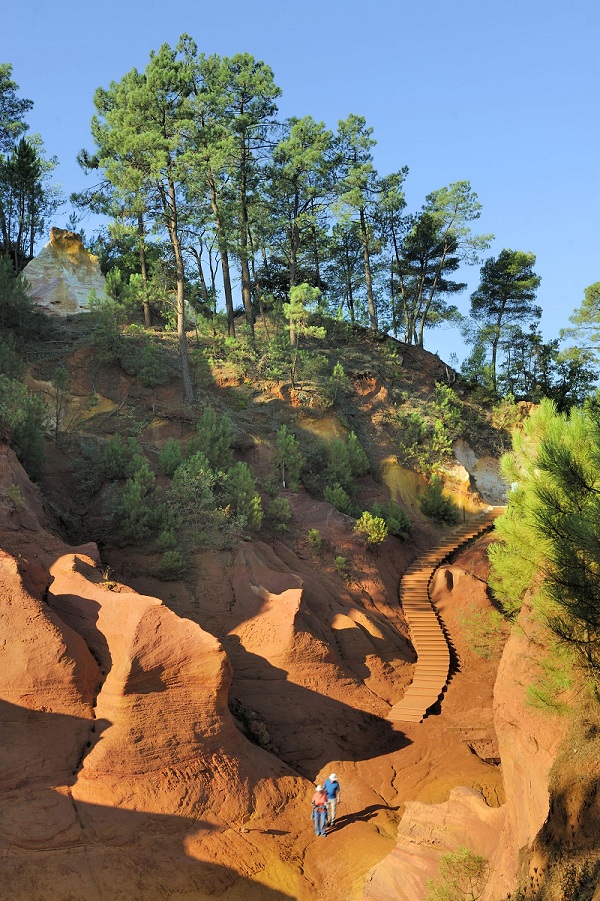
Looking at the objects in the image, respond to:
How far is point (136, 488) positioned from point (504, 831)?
12.6 metres

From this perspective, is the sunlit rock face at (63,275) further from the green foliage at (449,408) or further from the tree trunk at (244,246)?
the green foliage at (449,408)

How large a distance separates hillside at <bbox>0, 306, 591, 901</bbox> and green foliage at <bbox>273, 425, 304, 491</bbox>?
0.69ft

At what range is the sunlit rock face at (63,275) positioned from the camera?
33.6 metres

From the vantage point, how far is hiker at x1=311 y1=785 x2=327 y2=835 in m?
13.9

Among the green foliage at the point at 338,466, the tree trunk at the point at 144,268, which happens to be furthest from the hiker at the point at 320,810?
the tree trunk at the point at 144,268

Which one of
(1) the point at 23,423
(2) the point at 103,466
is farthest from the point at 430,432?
(1) the point at 23,423

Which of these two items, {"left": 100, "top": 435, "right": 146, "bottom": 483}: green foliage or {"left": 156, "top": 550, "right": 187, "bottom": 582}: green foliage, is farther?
{"left": 100, "top": 435, "right": 146, "bottom": 483}: green foliage

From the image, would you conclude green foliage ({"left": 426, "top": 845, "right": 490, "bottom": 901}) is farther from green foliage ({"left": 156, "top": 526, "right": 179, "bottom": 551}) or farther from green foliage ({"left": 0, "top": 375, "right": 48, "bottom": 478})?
green foliage ({"left": 0, "top": 375, "right": 48, "bottom": 478})

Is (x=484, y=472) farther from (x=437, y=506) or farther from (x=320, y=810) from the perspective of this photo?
(x=320, y=810)

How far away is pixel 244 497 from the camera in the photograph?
22.5 meters

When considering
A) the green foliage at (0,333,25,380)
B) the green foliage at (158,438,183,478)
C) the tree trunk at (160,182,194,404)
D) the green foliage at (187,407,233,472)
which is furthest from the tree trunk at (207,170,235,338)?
the green foliage at (158,438,183,478)

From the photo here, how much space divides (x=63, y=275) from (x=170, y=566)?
20629 millimetres

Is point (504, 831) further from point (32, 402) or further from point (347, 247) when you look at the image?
point (347, 247)

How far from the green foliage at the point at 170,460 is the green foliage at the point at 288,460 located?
4.81m
